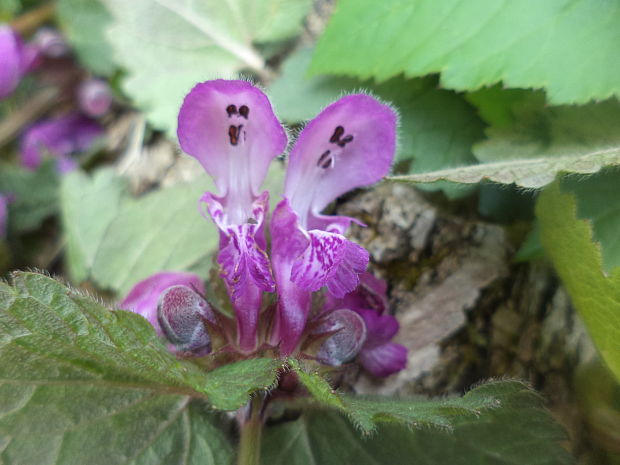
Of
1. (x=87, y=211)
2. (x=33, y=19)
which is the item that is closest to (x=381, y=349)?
(x=87, y=211)

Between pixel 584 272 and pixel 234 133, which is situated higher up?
pixel 234 133

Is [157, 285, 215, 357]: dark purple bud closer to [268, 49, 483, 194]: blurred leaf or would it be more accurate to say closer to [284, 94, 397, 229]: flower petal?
[284, 94, 397, 229]: flower petal

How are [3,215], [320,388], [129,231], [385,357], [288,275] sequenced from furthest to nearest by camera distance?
[3,215]
[129,231]
[385,357]
[288,275]
[320,388]

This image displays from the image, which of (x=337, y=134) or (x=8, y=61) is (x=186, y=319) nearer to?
(x=337, y=134)

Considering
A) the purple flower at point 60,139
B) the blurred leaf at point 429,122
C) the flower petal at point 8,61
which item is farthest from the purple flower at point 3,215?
the blurred leaf at point 429,122

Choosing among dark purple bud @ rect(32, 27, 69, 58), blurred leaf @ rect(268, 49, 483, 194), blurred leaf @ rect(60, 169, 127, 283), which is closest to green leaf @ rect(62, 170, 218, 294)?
blurred leaf @ rect(60, 169, 127, 283)

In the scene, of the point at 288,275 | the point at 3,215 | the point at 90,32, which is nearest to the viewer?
the point at 288,275

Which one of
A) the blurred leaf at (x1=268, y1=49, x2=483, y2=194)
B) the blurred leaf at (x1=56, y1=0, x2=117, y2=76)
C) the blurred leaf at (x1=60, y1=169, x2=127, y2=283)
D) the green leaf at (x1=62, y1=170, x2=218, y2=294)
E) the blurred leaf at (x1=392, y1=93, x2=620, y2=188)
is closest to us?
the blurred leaf at (x1=392, y1=93, x2=620, y2=188)
